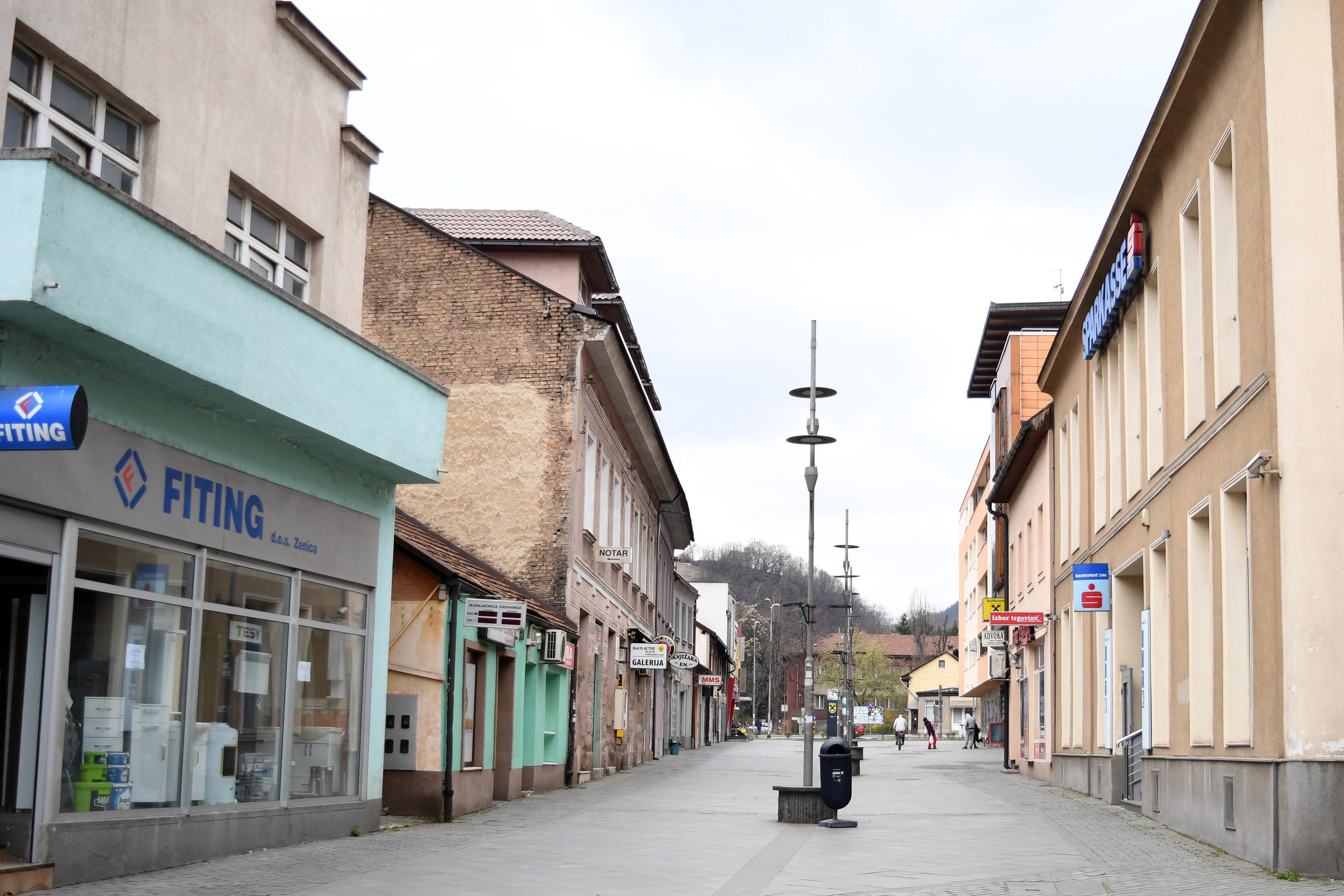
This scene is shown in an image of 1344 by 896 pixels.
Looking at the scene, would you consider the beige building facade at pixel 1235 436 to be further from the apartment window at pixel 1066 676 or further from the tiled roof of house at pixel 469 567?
the tiled roof of house at pixel 469 567

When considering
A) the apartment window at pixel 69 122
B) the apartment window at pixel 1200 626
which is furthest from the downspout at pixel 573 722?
the apartment window at pixel 69 122

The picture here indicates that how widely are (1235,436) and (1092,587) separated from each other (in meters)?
9.37

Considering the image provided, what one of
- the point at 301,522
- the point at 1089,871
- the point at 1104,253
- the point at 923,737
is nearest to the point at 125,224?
the point at 301,522

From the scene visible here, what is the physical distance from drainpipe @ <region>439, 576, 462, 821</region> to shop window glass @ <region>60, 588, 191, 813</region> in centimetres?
603

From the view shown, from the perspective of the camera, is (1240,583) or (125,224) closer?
(125,224)

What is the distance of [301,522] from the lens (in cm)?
1430

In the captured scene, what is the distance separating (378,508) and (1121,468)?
12086 millimetres

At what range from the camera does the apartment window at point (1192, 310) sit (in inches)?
653

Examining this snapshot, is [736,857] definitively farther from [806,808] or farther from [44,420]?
[44,420]

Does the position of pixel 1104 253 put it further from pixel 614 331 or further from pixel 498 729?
pixel 498 729

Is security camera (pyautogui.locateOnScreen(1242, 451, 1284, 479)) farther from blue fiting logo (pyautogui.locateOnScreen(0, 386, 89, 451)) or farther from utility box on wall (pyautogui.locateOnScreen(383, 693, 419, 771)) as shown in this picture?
utility box on wall (pyautogui.locateOnScreen(383, 693, 419, 771))

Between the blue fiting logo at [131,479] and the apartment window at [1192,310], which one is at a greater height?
the apartment window at [1192,310]

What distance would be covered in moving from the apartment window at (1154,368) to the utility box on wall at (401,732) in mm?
10274

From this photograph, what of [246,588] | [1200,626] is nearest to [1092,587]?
[1200,626]
